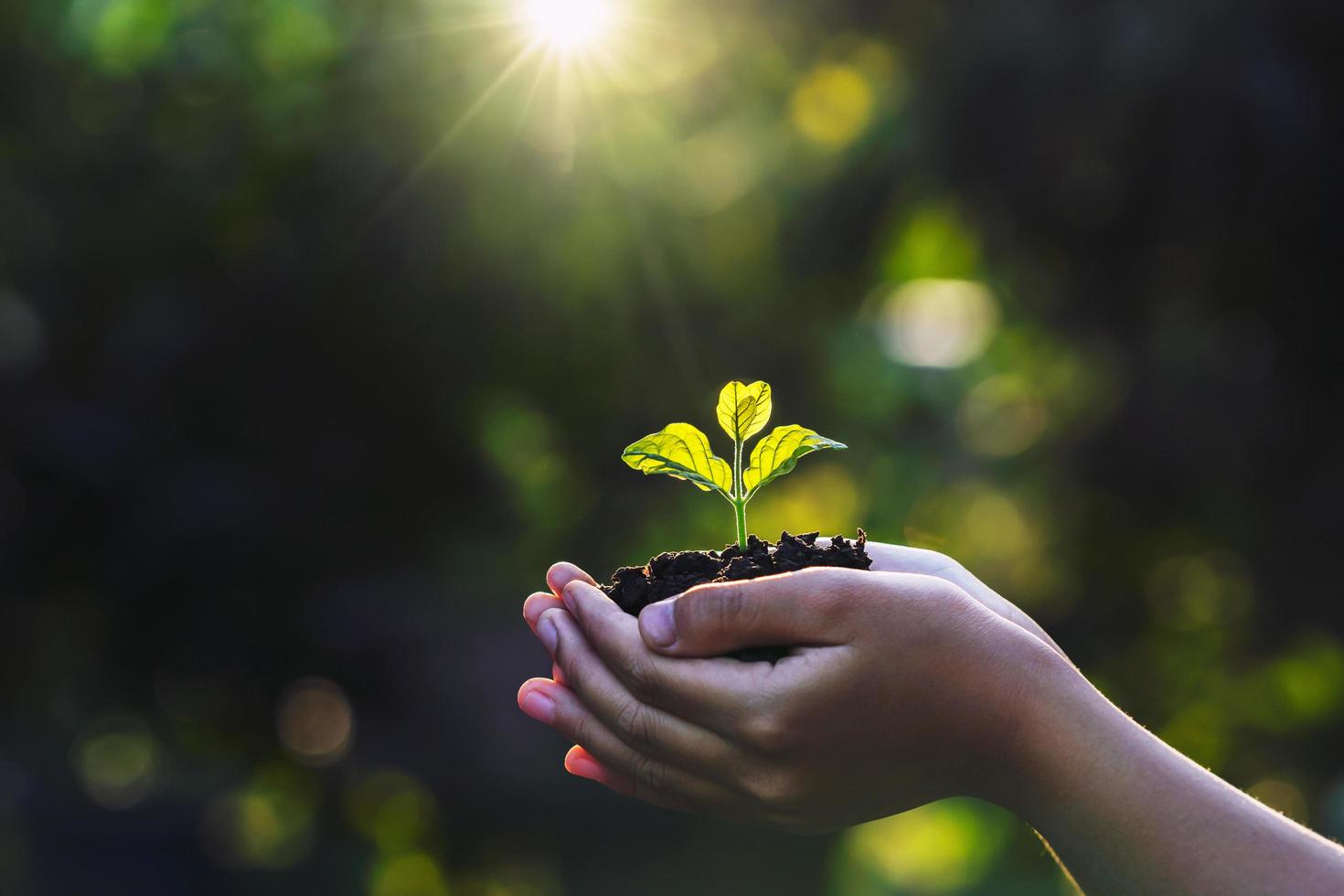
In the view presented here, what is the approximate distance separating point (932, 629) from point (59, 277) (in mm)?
5224

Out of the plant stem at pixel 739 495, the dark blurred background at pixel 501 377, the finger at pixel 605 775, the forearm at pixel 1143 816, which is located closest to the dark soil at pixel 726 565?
the plant stem at pixel 739 495

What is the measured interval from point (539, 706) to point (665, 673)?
0.27 m

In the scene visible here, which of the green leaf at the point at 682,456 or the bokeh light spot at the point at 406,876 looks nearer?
the green leaf at the point at 682,456

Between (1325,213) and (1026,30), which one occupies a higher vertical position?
(1026,30)

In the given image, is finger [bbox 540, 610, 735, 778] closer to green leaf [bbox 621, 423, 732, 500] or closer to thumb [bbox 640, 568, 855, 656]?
thumb [bbox 640, 568, 855, 656]

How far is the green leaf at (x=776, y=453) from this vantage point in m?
1.58

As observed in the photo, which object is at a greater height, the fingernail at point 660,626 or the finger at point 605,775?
the fingernail at point 660,626

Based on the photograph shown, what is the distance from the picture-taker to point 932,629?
127 centimetres

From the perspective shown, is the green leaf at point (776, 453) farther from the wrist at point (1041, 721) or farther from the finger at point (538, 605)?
the wrist at point (1041, 721)

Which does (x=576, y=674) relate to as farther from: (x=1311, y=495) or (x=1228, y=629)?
(x=1228, y=629)

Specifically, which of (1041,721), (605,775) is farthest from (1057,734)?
(605,775)

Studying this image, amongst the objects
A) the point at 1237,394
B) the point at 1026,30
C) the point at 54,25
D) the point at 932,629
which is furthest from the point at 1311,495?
the point at 54,25

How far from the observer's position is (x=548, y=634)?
1447mm

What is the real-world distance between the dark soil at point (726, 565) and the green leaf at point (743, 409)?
0.19 metres
